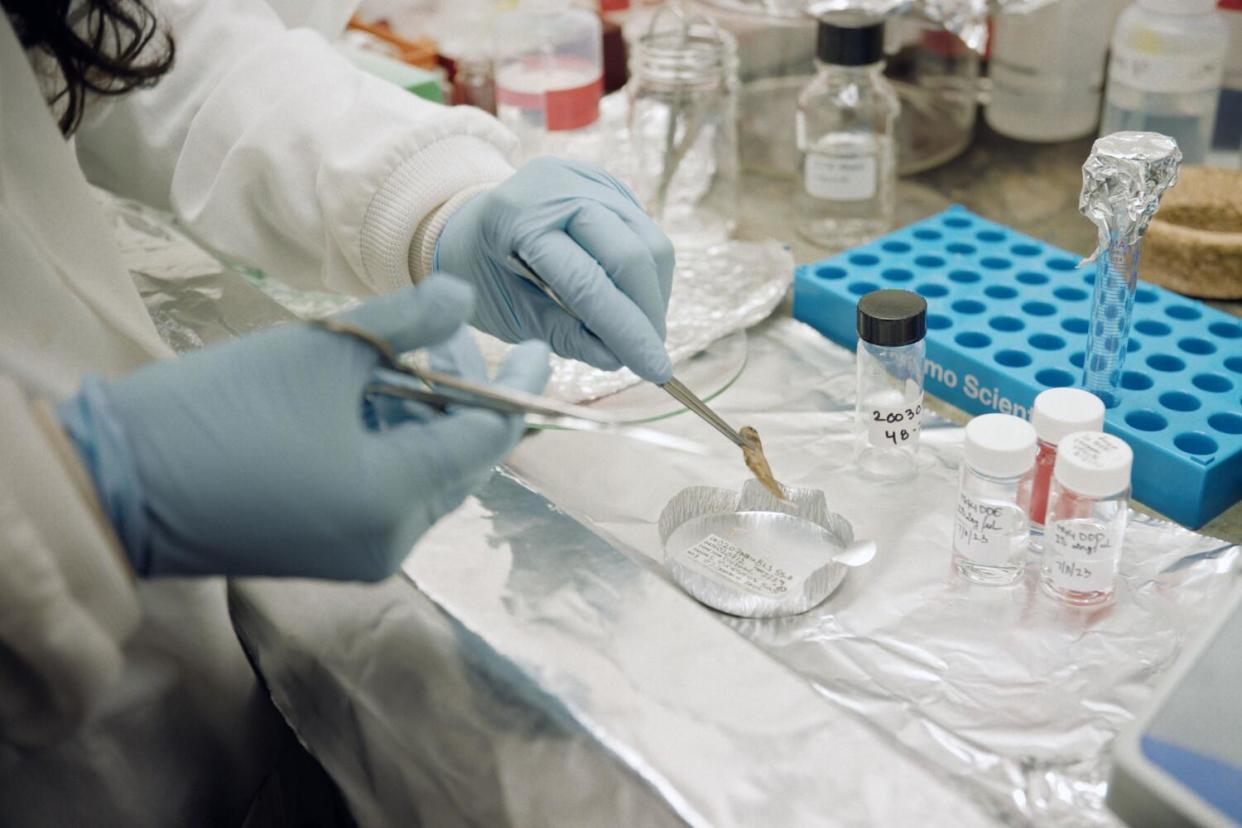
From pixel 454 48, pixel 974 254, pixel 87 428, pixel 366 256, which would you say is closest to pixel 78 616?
pixel 87 428

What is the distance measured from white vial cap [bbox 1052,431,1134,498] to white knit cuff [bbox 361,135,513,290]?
51cm

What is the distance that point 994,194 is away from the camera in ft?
4.33

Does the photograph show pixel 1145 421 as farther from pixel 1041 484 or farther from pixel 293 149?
pixel 293 149

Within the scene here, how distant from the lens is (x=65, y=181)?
2.56 ft

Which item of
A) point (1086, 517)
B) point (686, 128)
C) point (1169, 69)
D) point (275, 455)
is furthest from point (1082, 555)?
point (686, 128)

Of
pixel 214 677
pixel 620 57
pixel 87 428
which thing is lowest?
pixel 214 677

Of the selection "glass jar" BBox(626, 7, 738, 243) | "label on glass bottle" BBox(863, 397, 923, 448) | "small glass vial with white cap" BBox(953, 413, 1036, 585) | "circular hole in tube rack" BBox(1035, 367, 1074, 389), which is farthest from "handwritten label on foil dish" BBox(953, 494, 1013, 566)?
"glass jar" BBox(626, 7, 738, 243)

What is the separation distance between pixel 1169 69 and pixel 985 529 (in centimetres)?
63

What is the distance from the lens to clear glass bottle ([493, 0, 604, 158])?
1.30 m

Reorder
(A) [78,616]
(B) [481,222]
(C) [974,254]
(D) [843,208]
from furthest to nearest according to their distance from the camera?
(D) [843,208], (C) [974,254], (B) [481,222], (A) [78,616]

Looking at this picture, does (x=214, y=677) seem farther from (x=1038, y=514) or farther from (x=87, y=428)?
(x=1038, y=514)

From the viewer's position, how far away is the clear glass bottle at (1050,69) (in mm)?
1300

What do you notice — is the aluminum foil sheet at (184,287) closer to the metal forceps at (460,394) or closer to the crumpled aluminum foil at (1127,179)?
the metal forceps at (460,394)

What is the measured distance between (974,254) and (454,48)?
0.75 meters
